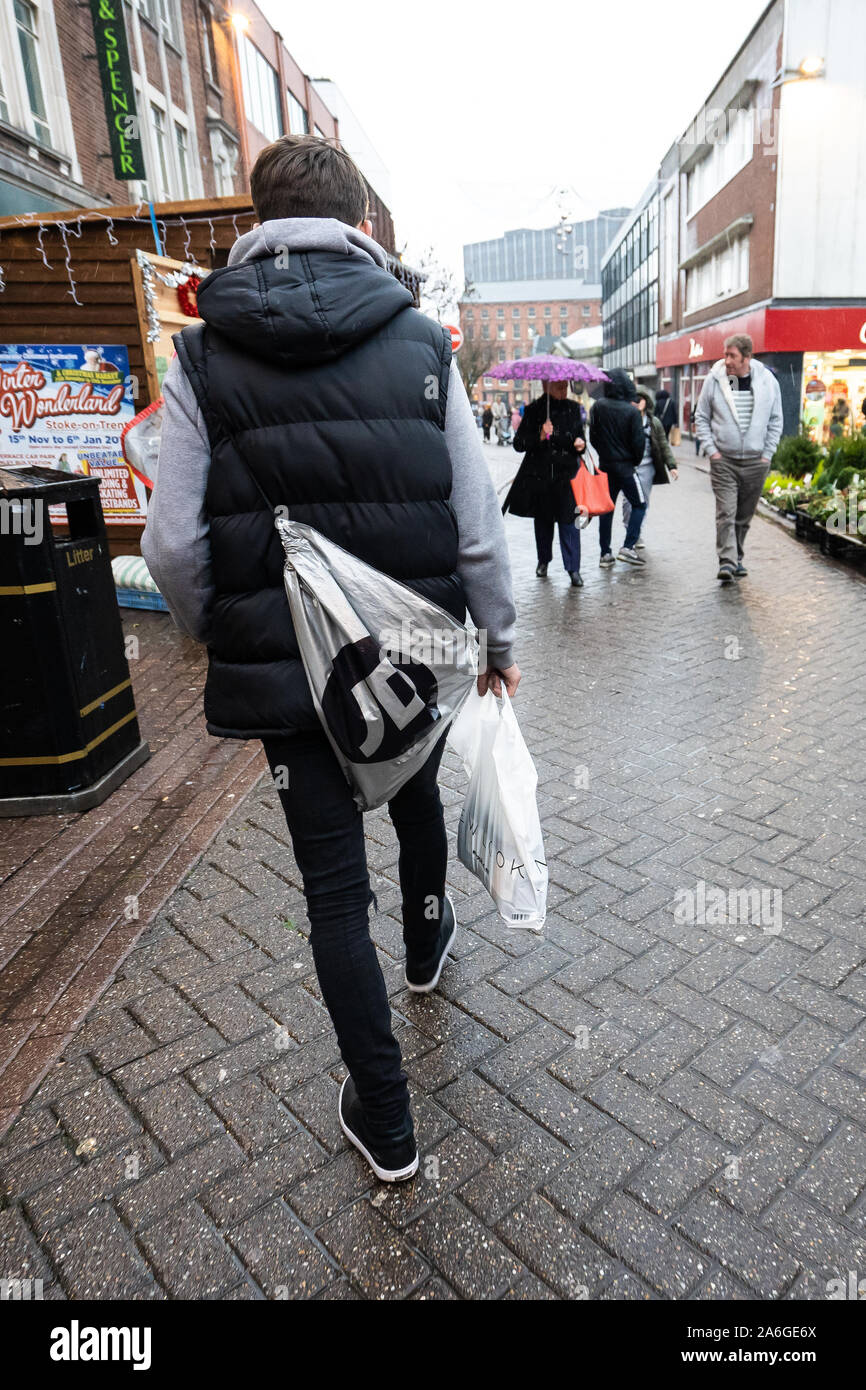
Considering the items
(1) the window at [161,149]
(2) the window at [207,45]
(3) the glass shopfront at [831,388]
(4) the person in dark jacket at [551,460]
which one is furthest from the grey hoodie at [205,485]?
(2) the window at [207,45]

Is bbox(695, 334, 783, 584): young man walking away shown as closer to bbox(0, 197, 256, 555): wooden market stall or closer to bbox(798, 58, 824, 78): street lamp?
bbox(0, 197, 256, 555): wooden market stall

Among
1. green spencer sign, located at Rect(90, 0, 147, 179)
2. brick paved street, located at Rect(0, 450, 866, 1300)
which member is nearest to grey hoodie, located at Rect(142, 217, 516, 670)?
brick paved street, located at Rect(0, 450, 866, 1300)

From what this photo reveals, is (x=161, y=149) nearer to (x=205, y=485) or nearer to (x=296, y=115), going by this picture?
(x=296, y=115)

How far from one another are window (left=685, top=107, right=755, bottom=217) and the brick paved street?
89.2ft

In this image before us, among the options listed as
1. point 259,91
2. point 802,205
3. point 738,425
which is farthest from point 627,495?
point 259,91

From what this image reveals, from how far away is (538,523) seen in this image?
8703 mm

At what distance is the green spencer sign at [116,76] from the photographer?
45.4ft

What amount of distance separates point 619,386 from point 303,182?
25.0 feet

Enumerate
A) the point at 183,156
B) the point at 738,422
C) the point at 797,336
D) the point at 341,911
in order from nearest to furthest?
the point at 341,911 → the point at 738,422 → the point at 183,156 → the point at 797,336

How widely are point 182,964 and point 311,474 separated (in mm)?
1844

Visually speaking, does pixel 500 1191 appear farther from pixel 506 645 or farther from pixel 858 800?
pixel 858 800

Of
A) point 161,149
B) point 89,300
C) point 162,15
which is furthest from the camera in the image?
point 161,149

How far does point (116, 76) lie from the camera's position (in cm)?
1406
